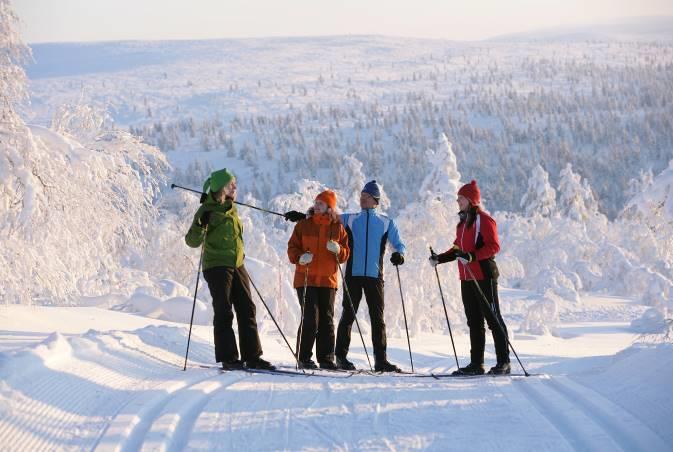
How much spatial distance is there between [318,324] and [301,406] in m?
2.77

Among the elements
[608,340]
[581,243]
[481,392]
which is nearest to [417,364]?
[481,392]

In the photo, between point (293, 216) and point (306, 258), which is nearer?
point (306, 258)

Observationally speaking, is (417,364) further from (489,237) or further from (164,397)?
(164,397)

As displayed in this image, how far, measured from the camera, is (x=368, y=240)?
9062 mm

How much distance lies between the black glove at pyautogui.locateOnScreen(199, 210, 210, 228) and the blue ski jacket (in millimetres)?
1729

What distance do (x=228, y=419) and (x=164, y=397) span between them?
2.62ft

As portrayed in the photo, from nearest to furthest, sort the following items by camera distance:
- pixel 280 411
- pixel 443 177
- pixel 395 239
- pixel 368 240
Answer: pixel 280 411 → pixel 368 240 → pixel 395 239 → pixel 443 177

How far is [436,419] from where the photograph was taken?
5836 millimetres

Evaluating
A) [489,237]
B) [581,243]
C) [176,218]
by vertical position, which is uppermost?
[489,237]

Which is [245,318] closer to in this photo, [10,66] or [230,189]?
[230,189]

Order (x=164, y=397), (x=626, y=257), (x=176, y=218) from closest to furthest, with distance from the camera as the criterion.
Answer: (x=164, y=397), (x=176, y=218), (x=626, y=257)

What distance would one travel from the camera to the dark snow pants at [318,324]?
29.0 ft

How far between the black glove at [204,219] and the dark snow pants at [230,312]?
1.45 ft

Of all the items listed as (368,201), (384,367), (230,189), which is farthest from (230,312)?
(368,201)
